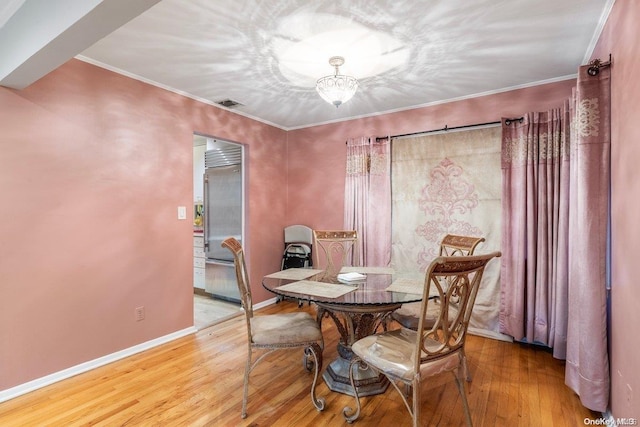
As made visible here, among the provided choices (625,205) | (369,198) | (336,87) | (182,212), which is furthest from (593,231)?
(182,212)

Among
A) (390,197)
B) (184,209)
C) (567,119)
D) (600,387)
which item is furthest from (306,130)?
(600,387)

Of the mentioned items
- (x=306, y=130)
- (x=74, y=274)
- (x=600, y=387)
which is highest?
(x=306, y=130)

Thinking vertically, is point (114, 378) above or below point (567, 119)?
below

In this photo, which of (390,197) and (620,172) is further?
(390,197)

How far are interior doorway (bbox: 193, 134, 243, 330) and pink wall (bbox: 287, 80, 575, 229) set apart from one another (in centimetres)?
106

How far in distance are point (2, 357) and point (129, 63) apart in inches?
91.1

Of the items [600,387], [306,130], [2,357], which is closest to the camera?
[600,387]

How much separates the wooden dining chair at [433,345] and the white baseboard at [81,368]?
6.58 ft

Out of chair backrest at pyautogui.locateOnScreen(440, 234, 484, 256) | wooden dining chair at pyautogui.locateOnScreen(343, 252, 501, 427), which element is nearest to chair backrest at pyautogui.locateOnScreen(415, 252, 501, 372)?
wooden dining chair at pyautogui.locateOnScreen(343, 252, 501, 427)

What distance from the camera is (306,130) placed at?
447 centimetres

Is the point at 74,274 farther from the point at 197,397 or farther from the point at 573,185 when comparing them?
the point at 573,185

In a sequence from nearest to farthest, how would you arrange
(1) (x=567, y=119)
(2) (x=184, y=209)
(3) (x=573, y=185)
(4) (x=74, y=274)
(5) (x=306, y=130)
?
(3) (x=573, y=185), (4) (x=74, y=274), (1) (x=567, y=119), (2) (x=184, y=209), (5) (x=306, y=130)

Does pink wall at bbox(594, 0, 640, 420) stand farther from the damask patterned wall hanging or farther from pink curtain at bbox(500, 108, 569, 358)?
the damask patterned wall hanging

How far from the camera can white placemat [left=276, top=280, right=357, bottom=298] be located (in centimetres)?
201
